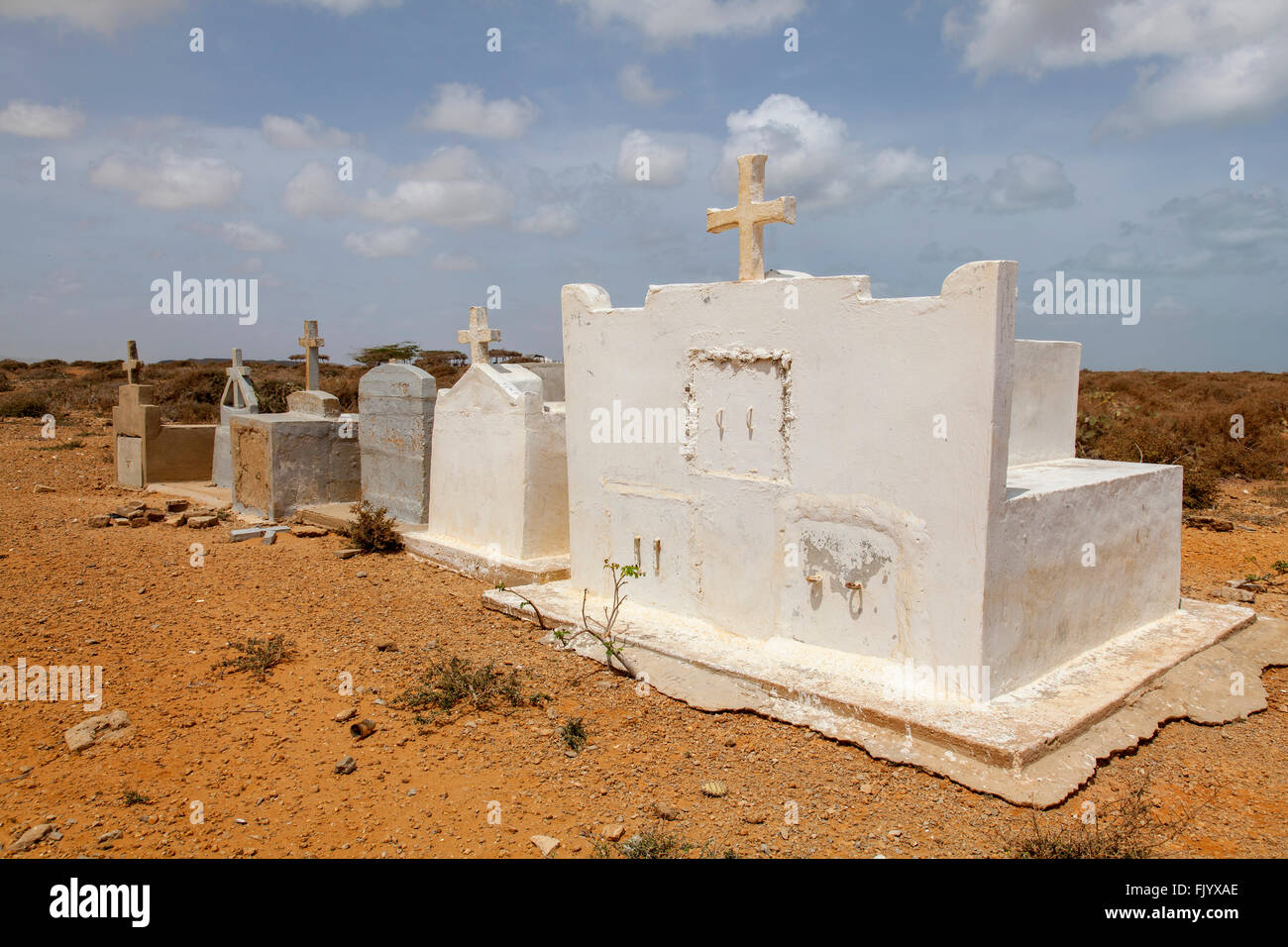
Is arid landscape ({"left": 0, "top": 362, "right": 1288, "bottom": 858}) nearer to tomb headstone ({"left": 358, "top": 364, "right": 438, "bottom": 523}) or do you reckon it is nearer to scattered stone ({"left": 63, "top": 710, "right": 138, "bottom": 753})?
scattered stone ({"left": 63, "top": 710, "right": 138, "bottom": 753})

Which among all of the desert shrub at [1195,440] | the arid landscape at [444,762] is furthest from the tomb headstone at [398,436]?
the desert shrub at [1195,440]

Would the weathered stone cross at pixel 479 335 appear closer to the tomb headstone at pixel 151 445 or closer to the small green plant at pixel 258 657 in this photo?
the small green plant at pixel 258 657

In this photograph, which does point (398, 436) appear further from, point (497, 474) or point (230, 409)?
point (230, 409)

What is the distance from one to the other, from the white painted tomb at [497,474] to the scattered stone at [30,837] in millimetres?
4091

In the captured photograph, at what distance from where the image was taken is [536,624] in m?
6.50

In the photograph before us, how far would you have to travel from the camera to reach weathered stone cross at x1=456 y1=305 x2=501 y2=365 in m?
8.34

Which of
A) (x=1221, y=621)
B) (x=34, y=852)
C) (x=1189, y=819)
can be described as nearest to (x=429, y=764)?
(x=34, y=852)

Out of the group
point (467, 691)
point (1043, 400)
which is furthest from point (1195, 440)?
point (467, 691)

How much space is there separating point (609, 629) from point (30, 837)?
333 centimetres

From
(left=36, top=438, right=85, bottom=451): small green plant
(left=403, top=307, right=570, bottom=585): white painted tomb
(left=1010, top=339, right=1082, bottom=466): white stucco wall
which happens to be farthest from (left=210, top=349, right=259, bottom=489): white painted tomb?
(left=1010, top=339, right=1082, bottom=466): white stucco wall

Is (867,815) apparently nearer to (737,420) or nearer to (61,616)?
(737,420)

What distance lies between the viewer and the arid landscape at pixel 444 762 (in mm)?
3693

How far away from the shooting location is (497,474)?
26.1 ft

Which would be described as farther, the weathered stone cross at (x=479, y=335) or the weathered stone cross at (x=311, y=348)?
the weathered stone cross at (x=311, y=348)
